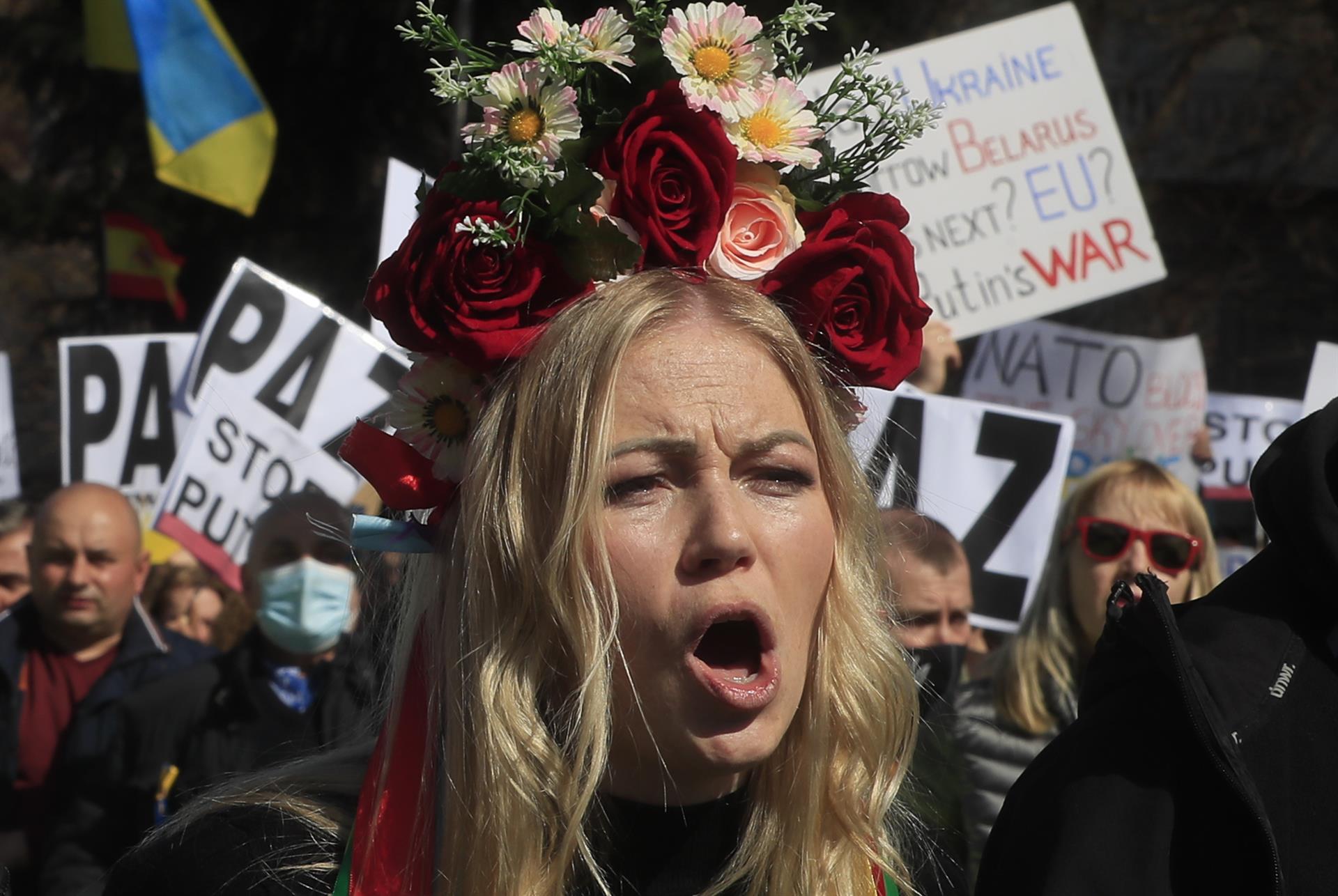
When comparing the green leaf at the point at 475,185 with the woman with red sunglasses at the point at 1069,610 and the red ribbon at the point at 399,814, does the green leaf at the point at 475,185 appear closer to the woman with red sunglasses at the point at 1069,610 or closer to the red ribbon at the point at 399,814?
the red ribbon at the point at 399,814

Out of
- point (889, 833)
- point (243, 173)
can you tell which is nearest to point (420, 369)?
point (889, 833)

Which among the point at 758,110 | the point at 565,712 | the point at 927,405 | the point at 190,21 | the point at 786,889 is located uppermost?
the point at 190,21

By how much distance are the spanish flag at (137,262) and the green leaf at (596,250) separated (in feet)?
34.4

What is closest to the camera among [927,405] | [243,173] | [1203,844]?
[1203,844]

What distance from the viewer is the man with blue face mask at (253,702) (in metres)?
4.09

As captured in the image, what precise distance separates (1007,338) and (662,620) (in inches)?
188

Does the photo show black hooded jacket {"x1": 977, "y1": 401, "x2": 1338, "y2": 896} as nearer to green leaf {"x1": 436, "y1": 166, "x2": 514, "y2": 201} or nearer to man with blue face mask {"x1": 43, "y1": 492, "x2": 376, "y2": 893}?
green leaf {"x1": 436, "y1": 166, "x2": 514, "y2": 201}

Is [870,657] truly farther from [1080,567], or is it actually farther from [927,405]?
[927,405]

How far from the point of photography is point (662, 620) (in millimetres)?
1891

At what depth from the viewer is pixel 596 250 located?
2.03 m

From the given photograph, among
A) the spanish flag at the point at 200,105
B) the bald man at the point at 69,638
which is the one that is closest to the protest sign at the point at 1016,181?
the bald man at the point at 69,638

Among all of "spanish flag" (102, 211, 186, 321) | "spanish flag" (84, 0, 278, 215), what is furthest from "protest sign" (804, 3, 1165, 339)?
"spanish flag" (102, 211, 186, 321)

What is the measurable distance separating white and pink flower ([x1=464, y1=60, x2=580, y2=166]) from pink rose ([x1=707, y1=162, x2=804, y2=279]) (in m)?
0.23

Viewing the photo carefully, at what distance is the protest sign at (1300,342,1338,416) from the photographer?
5.26 meters
